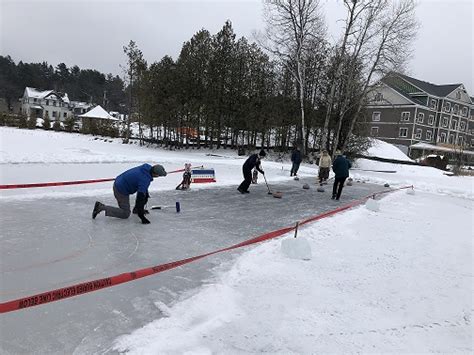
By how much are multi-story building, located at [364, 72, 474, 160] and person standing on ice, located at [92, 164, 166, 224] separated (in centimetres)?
5013

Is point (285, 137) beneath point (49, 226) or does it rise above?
above

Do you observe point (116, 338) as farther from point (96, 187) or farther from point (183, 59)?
point (183, 59)

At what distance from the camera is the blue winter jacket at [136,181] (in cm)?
717

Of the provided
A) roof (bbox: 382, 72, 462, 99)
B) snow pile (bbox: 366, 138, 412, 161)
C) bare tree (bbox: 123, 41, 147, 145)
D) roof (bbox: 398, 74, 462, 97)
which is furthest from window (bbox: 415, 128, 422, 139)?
bare tree (bbox: 123, 41, 147, 145)

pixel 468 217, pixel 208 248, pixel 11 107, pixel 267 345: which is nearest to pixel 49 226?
pixel 208 248

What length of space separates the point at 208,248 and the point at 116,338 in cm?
311

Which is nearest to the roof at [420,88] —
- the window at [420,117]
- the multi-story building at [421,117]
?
the multi-story building at [421,117]

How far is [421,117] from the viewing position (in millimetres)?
55062

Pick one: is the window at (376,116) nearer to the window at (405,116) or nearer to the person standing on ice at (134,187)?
the window at (405,116)

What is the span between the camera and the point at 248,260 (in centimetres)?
587

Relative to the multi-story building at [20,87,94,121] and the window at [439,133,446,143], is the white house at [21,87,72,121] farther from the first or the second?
the window at [439,133,446,143]

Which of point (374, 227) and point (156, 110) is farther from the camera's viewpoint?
point (156, 110)

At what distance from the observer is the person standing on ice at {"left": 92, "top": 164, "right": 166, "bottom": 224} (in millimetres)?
7156

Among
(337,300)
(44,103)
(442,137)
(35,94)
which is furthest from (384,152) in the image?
(35,94)
